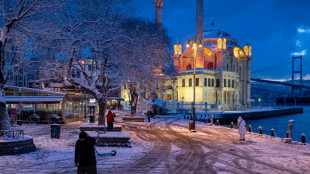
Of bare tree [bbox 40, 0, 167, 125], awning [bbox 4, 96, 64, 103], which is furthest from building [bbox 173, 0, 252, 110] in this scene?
bare tree [bbox 40, 0, 167, 125]

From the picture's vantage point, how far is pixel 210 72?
67.5 meters

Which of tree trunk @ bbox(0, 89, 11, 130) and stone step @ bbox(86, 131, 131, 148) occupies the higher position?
tree trunk @ bbox(0, 89, 11, 130)

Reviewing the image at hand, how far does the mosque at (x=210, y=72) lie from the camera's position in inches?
2594

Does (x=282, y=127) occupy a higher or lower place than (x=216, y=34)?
→ lower

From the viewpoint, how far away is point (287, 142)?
17781 mm

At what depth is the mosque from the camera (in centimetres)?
6588

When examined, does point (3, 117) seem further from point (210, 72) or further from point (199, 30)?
point (199, 30)

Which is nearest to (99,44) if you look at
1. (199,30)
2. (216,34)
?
(199,30)

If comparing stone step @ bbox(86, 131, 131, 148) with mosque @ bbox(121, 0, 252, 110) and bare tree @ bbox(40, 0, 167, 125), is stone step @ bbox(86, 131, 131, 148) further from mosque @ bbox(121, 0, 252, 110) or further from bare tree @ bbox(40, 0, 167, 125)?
mosque @ bbox(121, 0, 252, 110)

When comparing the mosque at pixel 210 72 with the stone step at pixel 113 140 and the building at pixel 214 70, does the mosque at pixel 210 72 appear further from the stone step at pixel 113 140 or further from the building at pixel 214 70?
the stone step at pixel 113 140

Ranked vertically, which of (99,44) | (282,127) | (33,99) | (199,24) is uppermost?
(199,24)

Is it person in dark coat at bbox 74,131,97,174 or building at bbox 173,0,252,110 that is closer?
person in dark coat at bbox 74,131,97,174

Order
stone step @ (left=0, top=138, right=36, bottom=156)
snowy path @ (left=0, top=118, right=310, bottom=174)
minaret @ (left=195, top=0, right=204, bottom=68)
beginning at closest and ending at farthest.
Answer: snowy path @ (left=0, top=118, right=310, bottom=174), stone step @ (left=0, top=138, right=36, bottom=156), minaret @ (left=195, top=0, right=204, bottom=68)

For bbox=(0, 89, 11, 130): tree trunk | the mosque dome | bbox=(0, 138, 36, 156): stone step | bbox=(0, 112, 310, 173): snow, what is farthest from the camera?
the mosque dome
